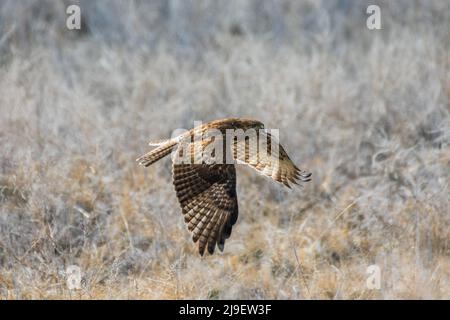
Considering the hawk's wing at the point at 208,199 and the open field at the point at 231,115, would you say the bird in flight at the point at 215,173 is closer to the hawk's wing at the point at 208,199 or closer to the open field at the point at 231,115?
the hawk's wing at the point at 208,199

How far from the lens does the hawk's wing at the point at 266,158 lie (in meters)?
5.30

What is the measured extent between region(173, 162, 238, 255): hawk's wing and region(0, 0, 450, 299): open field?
327 mm

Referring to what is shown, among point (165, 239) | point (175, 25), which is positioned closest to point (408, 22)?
point (175, 25)

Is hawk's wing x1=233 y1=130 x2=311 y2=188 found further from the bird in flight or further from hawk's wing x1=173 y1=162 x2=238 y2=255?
hawk's wing x1=173 y1=162 x2=238 y2=255

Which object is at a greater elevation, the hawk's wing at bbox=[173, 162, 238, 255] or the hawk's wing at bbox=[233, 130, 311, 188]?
the hawk's wing at bbox=[233, 130, 311, 188]

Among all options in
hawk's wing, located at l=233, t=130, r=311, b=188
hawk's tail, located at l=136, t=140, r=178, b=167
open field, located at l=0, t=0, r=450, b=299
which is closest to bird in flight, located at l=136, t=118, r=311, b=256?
hawk's wing, located at l=233, t=130, r=311, b=188

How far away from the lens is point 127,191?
693 cm

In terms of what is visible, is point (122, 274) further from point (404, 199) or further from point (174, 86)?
point (174, 86)

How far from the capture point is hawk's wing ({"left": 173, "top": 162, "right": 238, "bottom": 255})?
18.1ft

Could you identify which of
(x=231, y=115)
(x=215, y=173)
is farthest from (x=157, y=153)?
(x=231, y=115)

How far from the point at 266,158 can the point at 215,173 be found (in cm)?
36

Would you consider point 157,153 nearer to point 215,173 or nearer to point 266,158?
point 215,173

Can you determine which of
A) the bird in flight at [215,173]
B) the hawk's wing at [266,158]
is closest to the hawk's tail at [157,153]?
the bird in flight at [215,173]

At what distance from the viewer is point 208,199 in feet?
18.3
